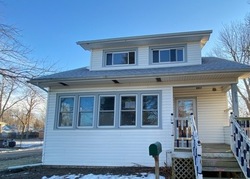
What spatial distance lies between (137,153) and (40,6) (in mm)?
6639

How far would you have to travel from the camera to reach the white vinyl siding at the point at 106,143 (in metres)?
8.77

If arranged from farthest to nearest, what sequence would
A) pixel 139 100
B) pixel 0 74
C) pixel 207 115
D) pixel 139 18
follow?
pixel 139 18, pixel 207 115, pixel 139 100, pixel 0 74

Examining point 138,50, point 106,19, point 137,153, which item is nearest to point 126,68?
point 138,50

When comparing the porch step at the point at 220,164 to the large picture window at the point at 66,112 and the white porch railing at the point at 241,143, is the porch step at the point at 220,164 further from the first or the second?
the large picture window at the point at 66,112

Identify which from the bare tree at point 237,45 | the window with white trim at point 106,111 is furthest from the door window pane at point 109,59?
the bare tree at point 237,45

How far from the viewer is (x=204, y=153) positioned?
7.34 m

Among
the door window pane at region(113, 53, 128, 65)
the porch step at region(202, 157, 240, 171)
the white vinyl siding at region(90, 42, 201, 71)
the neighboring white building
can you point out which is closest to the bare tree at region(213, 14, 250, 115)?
the white vinyl siding at region(90, 42, 201, 71)

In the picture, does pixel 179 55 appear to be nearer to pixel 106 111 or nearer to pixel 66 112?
pixel 106 111

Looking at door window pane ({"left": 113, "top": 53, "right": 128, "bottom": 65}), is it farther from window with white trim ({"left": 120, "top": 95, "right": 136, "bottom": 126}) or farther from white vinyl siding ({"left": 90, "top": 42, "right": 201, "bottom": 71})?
window with white trim ({"left": 120, "top": 95, "right": 136, "bottom": 126})

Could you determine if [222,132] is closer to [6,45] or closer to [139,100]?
[139,100]

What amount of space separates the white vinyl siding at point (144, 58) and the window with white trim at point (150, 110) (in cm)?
176

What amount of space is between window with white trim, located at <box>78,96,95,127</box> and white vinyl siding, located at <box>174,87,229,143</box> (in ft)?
14.1

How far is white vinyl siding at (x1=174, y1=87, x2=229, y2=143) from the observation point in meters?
9.84

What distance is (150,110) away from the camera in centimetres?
909
